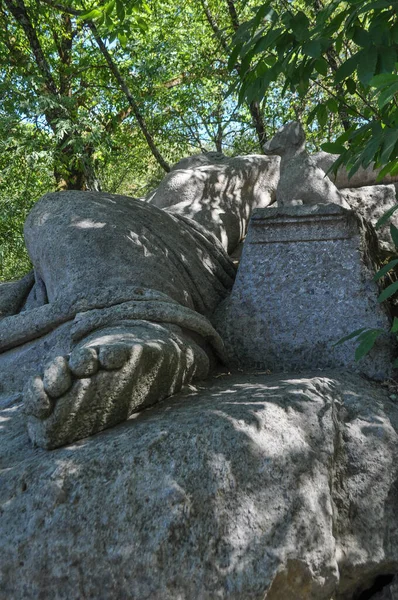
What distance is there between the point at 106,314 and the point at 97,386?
2.27 feet

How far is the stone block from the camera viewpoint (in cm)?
323

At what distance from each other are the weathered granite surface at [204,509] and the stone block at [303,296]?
0.94 metres

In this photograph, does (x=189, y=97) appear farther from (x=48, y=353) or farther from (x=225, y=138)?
(x=48, y=353)

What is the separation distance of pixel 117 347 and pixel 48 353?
3.02 feet

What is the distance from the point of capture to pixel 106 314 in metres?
2.75

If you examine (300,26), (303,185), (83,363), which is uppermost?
(300,26)

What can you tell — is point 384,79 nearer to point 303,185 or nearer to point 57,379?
point 57,379

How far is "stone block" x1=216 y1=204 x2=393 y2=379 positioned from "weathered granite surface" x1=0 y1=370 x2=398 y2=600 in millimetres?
935

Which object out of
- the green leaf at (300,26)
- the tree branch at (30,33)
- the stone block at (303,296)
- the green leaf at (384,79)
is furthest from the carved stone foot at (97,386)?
the tree branch at (30,33)

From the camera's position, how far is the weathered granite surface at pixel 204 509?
67.6 inches

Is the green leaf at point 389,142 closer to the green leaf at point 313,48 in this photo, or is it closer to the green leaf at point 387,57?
the green leaf at point 387,57

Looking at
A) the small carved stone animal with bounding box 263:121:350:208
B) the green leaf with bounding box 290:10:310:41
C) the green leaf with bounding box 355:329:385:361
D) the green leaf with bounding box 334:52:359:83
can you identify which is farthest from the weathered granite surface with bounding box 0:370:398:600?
the small carved stone animal with bounding box 263:121:350:208

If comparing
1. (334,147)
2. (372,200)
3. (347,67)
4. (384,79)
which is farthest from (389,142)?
(372,200)

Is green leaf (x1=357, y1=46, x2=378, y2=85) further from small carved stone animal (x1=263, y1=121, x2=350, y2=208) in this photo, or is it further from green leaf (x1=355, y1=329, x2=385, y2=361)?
small carved stone animal (x1=263, y1=121, x2=350, y2=208)
